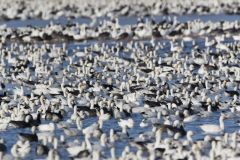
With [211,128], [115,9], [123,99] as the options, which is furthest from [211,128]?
[115,9]

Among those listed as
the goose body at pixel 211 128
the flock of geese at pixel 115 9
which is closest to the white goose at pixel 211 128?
the goose body at pixel 211 128

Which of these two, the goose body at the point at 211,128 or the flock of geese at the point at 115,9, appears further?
the flock of geese at the point at 115,9

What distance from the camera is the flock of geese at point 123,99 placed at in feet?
80.1

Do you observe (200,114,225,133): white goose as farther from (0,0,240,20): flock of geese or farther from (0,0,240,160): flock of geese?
(0,0,240,20): flock of geese

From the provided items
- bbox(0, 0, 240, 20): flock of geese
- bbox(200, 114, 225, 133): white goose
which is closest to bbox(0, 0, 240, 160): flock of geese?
bbox(200, 114, 225, 133): white goose

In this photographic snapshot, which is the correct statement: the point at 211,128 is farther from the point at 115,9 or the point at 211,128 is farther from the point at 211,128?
the point at 115,9

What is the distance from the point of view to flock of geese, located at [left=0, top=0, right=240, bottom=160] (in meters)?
24.4

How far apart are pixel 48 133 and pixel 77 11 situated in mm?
54767

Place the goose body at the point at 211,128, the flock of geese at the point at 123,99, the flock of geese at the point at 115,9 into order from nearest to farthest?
the flock of geese at the point at 123,99 → the goose body at the point at 211,128 → the flock of geese at the point at 115,9

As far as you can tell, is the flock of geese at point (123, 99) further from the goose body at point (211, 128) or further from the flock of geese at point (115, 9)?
the flock of geese at point (115, 9)

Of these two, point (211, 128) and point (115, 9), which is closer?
point (211, 128)

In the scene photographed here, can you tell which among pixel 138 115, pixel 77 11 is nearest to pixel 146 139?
pixel 138 115

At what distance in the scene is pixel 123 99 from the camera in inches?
1259

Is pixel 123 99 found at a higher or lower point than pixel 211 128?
higher
